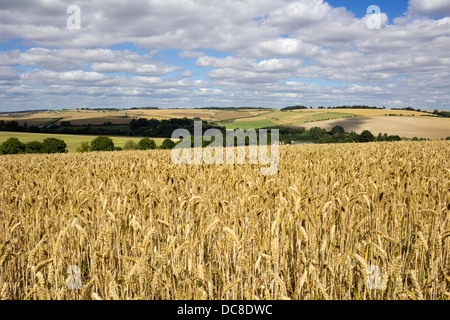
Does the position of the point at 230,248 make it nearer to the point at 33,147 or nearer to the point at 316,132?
the point at 33,147

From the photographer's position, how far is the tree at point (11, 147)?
145ft

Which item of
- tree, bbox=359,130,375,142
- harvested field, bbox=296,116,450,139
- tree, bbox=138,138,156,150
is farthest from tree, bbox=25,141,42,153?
Answer: harvested field, bbox=296,116,450,139

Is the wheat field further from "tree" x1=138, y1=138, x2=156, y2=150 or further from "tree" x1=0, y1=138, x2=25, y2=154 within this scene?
"tree" x1=138, y1=138, x2=156, y2=150

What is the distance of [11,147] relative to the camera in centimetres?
4472

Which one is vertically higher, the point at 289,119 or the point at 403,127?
the point at 289,119

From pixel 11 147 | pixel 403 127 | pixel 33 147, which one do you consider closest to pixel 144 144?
pixel 33 147

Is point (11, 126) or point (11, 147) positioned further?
point (11, 126)

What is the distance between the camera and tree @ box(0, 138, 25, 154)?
44.1 metres
